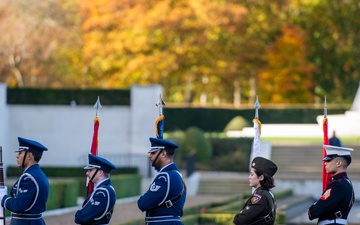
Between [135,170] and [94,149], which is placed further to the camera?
[135,170]

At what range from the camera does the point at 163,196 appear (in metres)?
10.8

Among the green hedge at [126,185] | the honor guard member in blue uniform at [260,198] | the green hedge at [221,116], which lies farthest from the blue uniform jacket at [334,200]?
the green hedge at [221,116]

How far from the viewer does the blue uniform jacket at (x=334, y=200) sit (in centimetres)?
1098

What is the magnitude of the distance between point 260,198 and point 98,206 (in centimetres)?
165

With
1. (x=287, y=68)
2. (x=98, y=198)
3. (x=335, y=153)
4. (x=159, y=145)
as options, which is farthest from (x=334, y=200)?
(x=287, y=68)

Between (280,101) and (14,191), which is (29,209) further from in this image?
(280,101)

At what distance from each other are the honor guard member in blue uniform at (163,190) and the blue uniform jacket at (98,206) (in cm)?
36

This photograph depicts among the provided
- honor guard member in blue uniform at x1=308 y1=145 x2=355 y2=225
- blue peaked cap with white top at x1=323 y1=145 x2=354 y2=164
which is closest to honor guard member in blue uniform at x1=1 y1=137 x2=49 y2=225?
honor guard member in blue uniform at x1=308 y1=145 x2=355 y2=225

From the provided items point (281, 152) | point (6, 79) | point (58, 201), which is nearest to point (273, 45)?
point (6, 79)

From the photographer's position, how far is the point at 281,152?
128 feet

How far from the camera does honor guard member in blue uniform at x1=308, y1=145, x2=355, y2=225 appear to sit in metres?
11.0

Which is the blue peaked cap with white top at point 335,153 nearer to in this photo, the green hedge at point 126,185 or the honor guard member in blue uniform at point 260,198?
the honor guard member in blue uniform at point 260,198

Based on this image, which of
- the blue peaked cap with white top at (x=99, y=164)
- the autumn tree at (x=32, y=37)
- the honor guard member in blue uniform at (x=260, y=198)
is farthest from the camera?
the autumn tree at (x=32, y=37)

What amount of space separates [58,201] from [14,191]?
13897 millimetres
